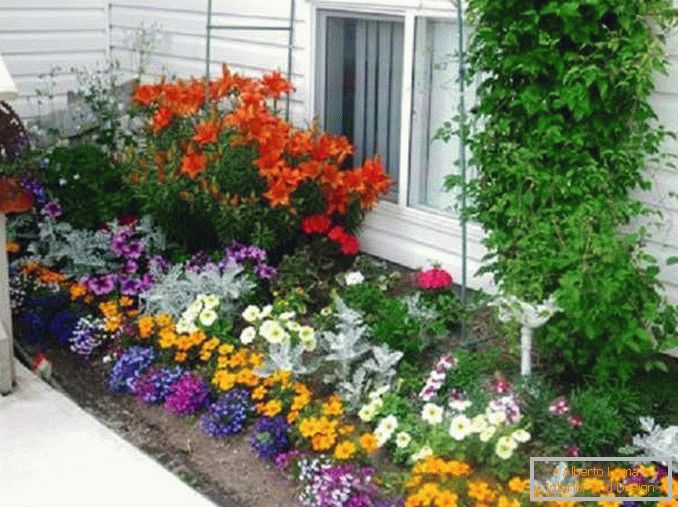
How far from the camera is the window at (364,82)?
585 cm

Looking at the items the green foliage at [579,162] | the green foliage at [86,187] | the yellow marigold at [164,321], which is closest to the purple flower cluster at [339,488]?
the green foliage at [579,162]

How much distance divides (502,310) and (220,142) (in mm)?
2115

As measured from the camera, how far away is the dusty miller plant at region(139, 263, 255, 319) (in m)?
5.11

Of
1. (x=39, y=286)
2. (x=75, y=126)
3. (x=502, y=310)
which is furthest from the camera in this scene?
(x=75, y=126)

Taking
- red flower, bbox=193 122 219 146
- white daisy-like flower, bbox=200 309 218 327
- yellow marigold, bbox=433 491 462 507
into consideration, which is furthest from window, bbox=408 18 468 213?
yellow marigold, bbox=433 491 462 507

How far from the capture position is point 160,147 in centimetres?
600

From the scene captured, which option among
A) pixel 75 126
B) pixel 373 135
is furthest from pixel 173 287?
pixel 75 126

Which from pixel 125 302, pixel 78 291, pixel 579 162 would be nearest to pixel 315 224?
pixel 125 302

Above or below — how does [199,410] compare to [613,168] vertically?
below

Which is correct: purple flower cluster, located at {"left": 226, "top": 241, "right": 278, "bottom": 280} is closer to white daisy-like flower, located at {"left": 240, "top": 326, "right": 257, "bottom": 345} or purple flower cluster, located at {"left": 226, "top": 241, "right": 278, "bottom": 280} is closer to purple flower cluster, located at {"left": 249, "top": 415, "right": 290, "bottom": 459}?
white daisy-like flower, located at {"left": 240, "top": 326, "right": 257, "bottom": 345}

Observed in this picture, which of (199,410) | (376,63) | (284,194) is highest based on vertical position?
(376,63)

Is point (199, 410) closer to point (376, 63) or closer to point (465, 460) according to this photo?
point (465, 460)

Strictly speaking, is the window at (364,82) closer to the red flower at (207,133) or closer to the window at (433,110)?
the window at (433,110)

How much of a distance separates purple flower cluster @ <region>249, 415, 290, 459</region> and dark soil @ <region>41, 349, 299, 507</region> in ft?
0.15
